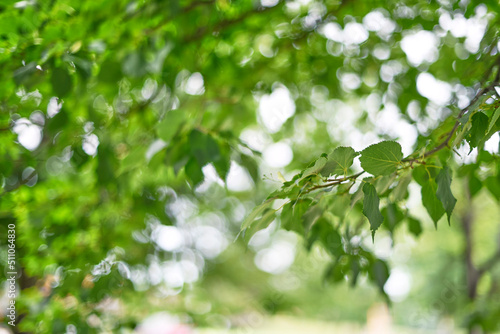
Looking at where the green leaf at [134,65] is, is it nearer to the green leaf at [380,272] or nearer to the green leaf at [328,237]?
the green leaf at [328,237]

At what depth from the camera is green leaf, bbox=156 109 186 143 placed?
2.83 feet

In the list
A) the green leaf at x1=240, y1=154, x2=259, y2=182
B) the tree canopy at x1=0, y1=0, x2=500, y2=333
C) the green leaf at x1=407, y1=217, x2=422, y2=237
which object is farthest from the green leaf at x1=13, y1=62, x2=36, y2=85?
the green leaf at x1=407, y1=217, x2=422, y2=237

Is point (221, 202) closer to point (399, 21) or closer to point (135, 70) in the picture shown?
point (399, 21)

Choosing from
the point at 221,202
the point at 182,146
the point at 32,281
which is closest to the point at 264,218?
the point at 182,146

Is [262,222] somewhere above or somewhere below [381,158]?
below

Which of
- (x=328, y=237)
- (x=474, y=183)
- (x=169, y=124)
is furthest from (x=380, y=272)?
(x=169, y=124)

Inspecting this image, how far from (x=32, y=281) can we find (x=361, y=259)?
4.95 ft

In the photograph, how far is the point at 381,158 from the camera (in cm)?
54

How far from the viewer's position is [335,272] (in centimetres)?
99

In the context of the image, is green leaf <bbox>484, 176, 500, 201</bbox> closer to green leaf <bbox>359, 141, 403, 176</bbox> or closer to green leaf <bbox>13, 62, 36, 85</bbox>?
green leaf <bbox>359, 141, 403, 176</bbox>

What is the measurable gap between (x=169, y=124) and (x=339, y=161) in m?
0.42

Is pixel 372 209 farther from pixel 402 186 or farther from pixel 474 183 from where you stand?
pixel 474 183

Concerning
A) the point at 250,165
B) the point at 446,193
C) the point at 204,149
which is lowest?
the point at 250,165

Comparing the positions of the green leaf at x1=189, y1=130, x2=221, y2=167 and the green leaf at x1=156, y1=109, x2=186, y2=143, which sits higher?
the green leaf at x1=156, y1=109, x2=186, y2=143
